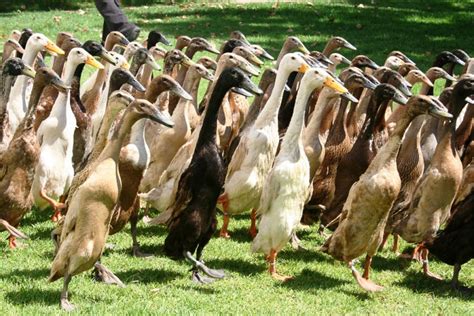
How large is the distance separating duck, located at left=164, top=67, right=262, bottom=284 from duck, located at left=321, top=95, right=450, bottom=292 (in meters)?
1.08

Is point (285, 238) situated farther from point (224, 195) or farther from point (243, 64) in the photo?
point (243, 64)

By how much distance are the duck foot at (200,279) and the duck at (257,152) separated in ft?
4.13

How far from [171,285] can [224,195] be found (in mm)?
1568

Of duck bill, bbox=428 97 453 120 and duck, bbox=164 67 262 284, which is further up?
duck bill, bbox=428 97 453 120

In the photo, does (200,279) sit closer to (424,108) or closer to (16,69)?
(424,108)

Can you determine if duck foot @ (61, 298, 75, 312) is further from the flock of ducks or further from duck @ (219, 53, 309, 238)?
duck @ (219, 53, 309, 238)

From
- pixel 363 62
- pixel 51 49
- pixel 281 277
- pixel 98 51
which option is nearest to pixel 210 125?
pixel 281 277

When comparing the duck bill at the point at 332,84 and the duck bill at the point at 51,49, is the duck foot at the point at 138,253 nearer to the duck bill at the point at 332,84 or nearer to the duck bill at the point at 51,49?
the duck bill at the point at 332,84

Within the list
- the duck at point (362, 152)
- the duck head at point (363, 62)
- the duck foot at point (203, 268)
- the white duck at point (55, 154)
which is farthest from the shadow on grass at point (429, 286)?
the duck head at point (363, 62)

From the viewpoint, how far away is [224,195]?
332 inches

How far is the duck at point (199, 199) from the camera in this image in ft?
23.8

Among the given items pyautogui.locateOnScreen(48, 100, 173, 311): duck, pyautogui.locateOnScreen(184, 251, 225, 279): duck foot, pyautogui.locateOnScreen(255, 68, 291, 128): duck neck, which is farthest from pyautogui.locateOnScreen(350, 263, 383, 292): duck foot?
pyautogui.locateOnScreen(48, 100, 173, 311): duck

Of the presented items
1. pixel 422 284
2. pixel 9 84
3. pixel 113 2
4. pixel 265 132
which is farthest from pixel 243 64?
pixel 113 2

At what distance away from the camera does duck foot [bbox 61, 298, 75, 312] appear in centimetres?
618
